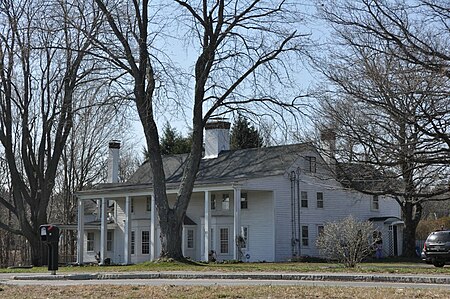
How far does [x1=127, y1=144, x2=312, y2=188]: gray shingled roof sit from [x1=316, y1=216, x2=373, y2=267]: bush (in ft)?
24.6

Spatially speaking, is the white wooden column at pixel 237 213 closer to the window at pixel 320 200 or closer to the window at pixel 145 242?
the window at pixel 320 200

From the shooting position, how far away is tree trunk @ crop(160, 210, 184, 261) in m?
31.0

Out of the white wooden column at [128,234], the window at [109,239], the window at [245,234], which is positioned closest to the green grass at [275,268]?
the window at [245,234]

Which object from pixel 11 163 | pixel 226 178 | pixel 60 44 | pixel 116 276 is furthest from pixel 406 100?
pixel 11 163

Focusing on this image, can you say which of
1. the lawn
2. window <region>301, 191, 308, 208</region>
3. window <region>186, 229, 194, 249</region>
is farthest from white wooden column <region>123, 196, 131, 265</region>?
the lawn

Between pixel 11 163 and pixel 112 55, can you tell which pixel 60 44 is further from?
pixel 11 163

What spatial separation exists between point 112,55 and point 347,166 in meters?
11.0

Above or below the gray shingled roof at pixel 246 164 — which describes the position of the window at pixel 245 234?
below

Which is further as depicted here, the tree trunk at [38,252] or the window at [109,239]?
the window at [109,239]

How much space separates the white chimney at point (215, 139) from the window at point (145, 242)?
6.27 metres

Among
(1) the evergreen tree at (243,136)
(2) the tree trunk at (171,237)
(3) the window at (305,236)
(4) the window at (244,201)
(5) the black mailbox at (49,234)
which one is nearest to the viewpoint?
(5) the black mailbox at (49,234)

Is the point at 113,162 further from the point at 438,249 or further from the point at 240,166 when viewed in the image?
the point at 438,249

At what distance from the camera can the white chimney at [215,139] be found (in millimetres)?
47406

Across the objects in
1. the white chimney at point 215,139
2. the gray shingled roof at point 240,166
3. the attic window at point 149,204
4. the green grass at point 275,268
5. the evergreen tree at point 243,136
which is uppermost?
the evergreen tree at point 243,136
